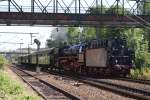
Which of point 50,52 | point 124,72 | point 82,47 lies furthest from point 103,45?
point 50,52

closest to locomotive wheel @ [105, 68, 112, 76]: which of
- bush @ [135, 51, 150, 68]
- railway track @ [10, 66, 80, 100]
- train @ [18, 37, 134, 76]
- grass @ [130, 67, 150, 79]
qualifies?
train @ [18, 37, 134, 76]

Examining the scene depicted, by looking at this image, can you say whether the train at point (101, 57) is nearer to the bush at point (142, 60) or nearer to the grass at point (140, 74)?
the grass at point (140, 74)

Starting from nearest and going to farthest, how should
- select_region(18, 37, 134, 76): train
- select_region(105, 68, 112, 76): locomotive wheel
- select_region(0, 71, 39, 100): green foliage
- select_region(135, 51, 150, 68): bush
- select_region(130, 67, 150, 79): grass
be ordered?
select_region(0, 71, 39, 100): green foliage → select_region(18, 37, 134, 76): train → select_region(105, 68, 112, 76): locomotive wheel → select_region(130, 67, 150, 79): grass → select_region(135, 51, 150, 68): bush

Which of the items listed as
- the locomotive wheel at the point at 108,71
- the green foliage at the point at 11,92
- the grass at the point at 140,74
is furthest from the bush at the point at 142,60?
the green foliage at the point at 11,92

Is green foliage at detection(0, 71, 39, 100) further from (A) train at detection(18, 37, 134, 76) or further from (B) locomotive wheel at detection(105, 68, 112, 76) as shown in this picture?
(B) locomotive wheel at detection(105, 68, 112, 76)

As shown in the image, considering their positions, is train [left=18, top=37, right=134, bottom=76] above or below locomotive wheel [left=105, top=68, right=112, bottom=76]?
above

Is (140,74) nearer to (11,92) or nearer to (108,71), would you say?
(108,71)

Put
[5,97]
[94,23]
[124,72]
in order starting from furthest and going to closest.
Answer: [94,23], [124,72], [5,97]

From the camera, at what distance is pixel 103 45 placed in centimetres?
3812

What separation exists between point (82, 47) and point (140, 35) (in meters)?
45.1

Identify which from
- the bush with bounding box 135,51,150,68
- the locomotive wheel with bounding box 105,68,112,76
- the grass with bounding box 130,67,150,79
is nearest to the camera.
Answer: the locomotive wheel with bounding box 105,68,112,76

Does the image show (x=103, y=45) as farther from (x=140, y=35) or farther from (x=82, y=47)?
(x=140, y=35)

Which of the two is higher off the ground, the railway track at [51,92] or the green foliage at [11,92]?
the green foliage at [11,92]

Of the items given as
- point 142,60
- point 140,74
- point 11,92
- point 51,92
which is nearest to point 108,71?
point 140,74
